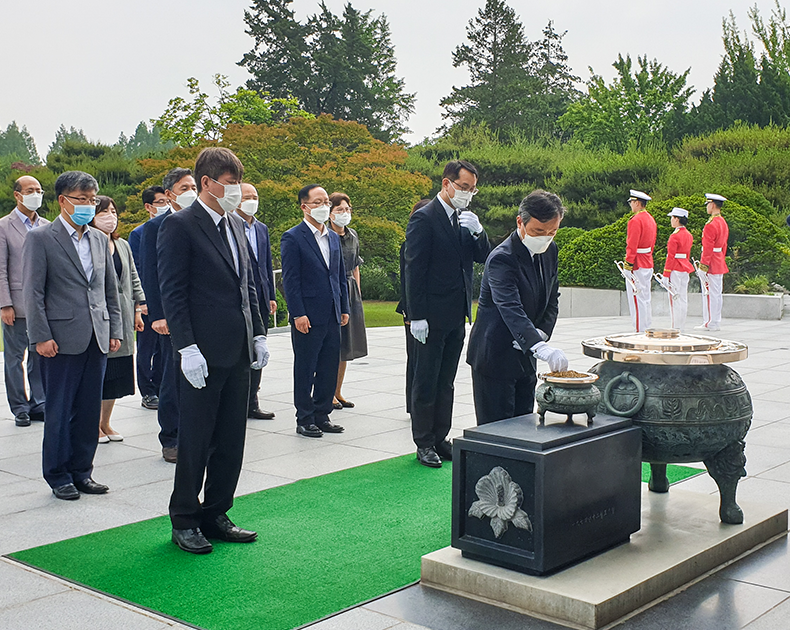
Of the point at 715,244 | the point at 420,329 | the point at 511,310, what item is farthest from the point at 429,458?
the point at 715,244

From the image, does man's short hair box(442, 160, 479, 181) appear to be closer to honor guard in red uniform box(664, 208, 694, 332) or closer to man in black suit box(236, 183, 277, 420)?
man in black suit box(236, 183, 277, 420)

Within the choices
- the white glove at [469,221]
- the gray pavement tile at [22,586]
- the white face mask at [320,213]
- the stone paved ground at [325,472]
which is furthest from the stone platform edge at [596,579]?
the white face mask at [320,213]

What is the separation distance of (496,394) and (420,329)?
1.01 meters

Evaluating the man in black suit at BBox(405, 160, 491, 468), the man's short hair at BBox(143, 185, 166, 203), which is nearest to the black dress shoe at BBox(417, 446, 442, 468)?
the man in black suit at BBox(405, 160, 491, 468)

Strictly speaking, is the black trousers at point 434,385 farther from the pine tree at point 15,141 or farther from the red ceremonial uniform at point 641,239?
the pine tree at point 15,141

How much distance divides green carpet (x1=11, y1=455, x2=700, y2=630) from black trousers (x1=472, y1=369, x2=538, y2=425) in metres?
0.60

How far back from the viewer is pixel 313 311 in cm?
699

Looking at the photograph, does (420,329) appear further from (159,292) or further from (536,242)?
(159,292)

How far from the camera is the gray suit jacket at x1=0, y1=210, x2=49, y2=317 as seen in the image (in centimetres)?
715

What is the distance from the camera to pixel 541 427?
389cm

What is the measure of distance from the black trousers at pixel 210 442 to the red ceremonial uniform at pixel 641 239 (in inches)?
424

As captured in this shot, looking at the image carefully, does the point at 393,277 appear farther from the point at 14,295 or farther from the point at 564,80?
the point at 564,80

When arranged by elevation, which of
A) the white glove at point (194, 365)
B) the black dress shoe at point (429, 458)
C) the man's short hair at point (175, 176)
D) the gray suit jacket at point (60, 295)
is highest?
the man's short hair at point (175, 176)

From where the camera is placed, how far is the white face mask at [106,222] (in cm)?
625
